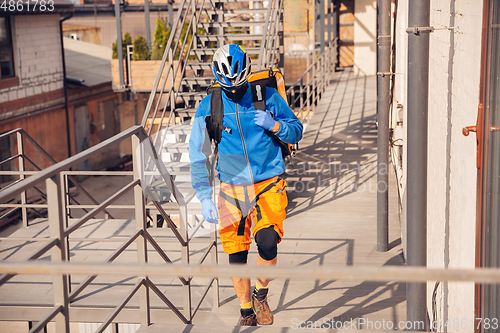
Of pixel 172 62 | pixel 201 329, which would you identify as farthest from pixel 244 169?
pixel 172 62

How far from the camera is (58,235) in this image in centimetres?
237

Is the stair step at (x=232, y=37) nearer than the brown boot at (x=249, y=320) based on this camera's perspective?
No

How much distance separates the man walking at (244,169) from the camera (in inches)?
157

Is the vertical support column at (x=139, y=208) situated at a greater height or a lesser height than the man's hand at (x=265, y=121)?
lesser

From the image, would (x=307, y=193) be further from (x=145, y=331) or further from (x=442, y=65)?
(x=145, y=331)

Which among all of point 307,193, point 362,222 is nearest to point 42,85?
point 307,193

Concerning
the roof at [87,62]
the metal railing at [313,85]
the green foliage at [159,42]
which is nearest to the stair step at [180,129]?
the metal railing at [313,85]

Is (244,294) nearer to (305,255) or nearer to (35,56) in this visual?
(305,255)

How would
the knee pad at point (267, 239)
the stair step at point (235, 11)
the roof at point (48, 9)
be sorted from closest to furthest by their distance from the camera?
1. the knee pad at point (267, 239)
2. the stair step at point (235, 11)
3. the roof at point (48, 9)

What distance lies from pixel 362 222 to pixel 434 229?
2834mm

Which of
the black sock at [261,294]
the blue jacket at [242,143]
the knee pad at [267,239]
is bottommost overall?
the black sock at [261,294]

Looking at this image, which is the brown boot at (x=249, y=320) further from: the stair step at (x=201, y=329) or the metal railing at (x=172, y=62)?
the metal railing at (x=172, y=62)

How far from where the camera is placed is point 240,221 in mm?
4051

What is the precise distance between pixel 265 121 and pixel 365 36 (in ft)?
58.4
